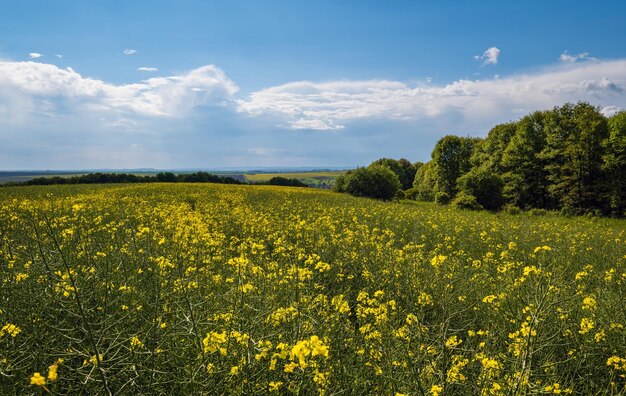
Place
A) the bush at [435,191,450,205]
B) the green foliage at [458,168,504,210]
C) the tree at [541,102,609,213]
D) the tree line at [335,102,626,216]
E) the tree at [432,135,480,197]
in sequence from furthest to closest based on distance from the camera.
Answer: the tree at [432,135,480,197] < the bush at [435,191,450,205] < the green foliage at [458,168,504,210] < the tree at [541,102,609,213] < the tree line at [335,102,626,216]

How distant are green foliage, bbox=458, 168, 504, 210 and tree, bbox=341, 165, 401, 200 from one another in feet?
42.1

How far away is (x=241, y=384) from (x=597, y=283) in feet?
29.2

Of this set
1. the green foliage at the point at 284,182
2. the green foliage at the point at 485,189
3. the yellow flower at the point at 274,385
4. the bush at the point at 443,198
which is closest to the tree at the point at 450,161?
the bush at the point at 443,198

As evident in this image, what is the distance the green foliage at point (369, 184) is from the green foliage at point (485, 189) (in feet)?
42.1

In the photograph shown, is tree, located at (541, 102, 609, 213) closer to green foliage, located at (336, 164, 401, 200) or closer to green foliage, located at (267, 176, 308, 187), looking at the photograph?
green foliage, located at (336, 164, 401, 200)

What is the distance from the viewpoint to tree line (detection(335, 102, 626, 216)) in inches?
1075

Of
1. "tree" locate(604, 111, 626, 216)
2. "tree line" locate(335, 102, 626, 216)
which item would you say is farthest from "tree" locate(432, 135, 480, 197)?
"tree" locate(604, 111, 626, 216)

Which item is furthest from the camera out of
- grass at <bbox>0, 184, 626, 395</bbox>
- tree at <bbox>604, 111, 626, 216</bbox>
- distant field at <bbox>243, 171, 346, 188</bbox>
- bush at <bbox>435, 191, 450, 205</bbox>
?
distant field at <bbox>243, 171, 346, 188</bbox>

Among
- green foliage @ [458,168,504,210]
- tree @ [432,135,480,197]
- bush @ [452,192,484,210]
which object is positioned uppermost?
tree @ [432,135,480,197]

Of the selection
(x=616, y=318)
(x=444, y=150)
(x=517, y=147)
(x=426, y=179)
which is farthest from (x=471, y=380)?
(x=426, y=179)

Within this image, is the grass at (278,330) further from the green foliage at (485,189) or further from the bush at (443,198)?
the bush at (443,198)

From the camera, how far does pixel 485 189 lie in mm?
32688

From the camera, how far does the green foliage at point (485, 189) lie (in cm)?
3262

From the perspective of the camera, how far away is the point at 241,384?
9.66 ft
